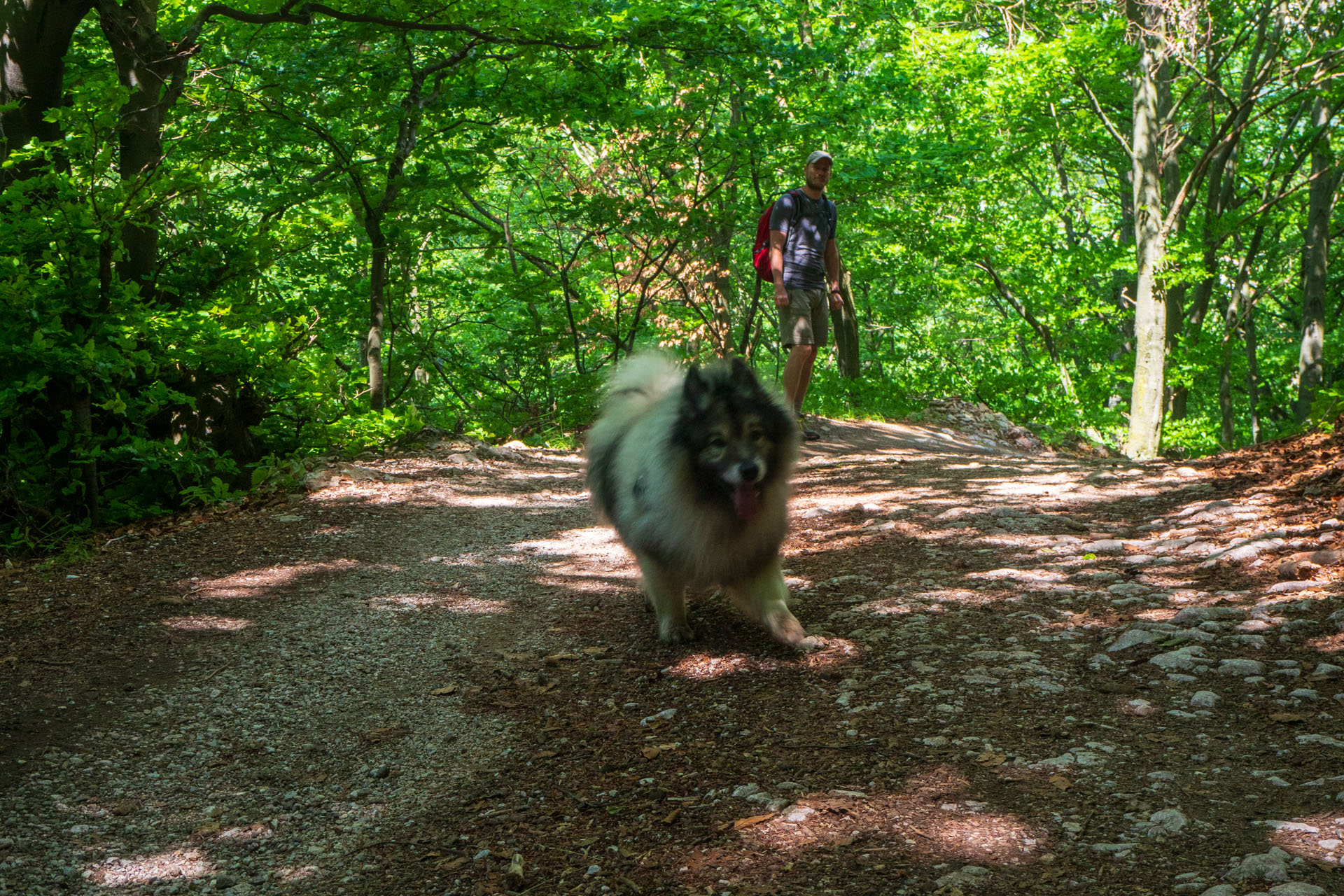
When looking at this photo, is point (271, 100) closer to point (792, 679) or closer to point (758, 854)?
point (792, 679)

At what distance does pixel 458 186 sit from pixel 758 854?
8415mm

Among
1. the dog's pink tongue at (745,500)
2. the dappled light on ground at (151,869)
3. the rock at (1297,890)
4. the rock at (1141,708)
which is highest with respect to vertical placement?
the dog's pink tongue at (745,500)

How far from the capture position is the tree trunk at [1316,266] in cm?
1683

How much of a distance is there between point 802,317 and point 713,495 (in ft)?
14.5

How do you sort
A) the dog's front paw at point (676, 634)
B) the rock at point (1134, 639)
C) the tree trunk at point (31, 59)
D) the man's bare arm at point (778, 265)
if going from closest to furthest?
the rock at point (1134, 639), the dog's front paw at point (676, 634), the tree trunk at point (31, 59), the man's bare arm at point (778, 265)

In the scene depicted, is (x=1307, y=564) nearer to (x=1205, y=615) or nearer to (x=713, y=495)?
(x=1205, y=615)

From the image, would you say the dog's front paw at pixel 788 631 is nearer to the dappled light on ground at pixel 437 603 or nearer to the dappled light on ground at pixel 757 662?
the dappled light on ground at pixel 757 662

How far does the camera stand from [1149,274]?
14.5 metres

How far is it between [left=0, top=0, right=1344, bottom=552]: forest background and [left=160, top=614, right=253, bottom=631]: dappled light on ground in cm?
166

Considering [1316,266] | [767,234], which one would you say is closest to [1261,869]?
[767,234]

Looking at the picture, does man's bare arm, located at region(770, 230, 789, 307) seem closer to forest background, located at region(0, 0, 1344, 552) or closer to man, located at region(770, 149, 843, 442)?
man, located at region(770, 149, 843, 442)

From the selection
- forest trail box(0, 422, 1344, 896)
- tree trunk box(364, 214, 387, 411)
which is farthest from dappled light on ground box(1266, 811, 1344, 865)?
tree trunk box(364, 214, 387, 411)

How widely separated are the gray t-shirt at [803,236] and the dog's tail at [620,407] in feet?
10.7

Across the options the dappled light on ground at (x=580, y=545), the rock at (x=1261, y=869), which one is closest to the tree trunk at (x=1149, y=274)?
the dappled light on ground at (x=580, y=545)
